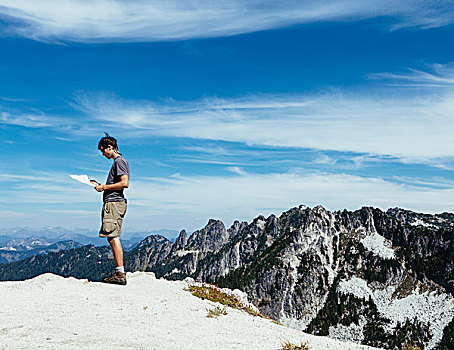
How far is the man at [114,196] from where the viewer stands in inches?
500

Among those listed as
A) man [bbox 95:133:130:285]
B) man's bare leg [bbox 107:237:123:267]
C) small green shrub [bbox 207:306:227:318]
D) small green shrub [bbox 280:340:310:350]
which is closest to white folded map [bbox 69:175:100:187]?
man [bbox 95:133:130:285]

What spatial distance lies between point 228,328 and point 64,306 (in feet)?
15.6

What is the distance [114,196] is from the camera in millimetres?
12945

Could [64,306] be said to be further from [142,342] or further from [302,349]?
[302,349]

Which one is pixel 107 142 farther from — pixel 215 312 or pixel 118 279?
pixel 215 312

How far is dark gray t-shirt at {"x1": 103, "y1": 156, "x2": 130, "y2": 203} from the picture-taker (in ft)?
42.3

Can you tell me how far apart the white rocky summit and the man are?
184 centimetres

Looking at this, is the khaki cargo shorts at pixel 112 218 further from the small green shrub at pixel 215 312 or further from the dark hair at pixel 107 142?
the small green shrub at pixel 215 312

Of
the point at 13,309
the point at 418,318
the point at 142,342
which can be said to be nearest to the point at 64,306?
the point at 13,309

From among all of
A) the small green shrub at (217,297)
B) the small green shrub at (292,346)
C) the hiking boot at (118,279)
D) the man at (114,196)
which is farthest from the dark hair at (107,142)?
the small green shrub at (292,346)

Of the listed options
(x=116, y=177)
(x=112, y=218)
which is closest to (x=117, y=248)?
(x=112, y=218)

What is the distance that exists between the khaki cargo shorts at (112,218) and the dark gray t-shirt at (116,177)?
176 mm

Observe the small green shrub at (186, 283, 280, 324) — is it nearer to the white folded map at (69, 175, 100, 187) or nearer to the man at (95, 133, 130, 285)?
the man at (95, 133, 130, 285)

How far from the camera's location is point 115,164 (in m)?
13.0
